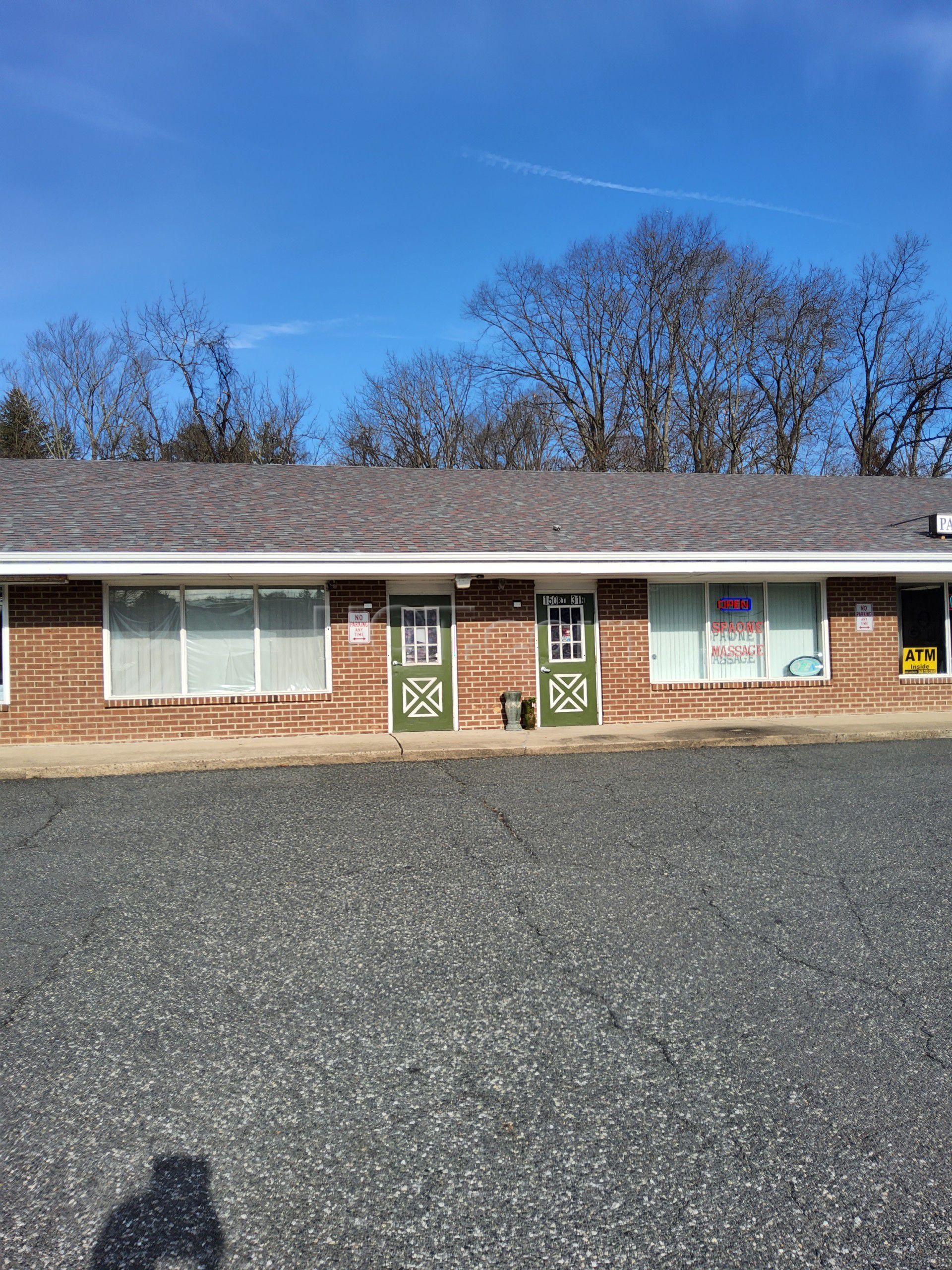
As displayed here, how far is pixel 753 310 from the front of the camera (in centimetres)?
3550

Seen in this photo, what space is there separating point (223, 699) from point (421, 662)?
293 cm

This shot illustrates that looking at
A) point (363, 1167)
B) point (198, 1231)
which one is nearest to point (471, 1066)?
point (363, 1167)

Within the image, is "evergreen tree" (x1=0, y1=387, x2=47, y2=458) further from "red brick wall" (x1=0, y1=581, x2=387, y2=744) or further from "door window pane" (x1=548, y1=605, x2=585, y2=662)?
"door window pane" (x1=548, y1=605, x2=585, y2=662)

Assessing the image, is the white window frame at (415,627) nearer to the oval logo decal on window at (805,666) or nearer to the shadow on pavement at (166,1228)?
the oval logo decal on window at (805,666)

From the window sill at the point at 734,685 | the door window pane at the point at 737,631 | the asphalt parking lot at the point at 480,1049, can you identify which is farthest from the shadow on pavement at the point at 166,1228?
the door window pane at the point at 737,631

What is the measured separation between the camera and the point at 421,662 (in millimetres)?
14422

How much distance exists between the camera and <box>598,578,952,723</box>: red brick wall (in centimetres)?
1503

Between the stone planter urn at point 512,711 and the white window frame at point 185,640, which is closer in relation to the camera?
the white window frame at point 185,640

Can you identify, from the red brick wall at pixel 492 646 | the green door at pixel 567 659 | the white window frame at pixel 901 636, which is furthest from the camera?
the white window frame at pixel 901 636

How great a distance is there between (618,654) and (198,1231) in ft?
41.5

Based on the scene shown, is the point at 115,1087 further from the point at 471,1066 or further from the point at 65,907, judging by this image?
the point at 65,907

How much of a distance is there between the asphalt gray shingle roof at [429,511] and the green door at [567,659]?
1064 mm

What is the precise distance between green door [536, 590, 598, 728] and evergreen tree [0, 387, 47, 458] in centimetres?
2422

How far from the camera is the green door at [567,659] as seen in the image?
14852 mm
